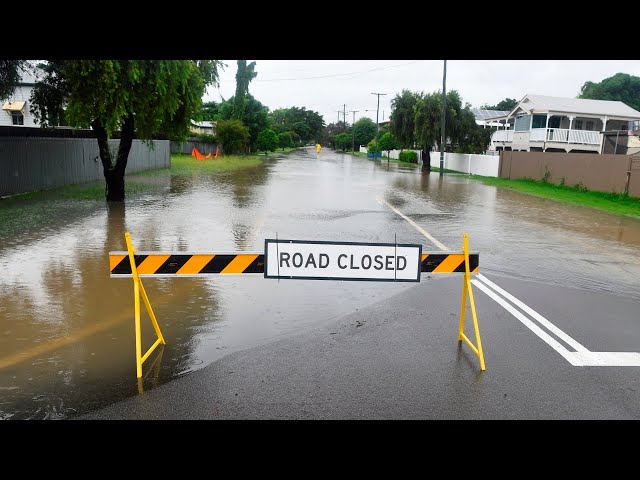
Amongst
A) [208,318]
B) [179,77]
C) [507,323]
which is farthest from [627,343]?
[179,77]

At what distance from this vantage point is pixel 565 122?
4322 cm

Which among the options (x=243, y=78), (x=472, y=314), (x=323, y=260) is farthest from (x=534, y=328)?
(x=243, y=78)

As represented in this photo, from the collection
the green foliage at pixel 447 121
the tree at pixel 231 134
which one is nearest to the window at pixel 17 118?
the tree at pixel 231 134

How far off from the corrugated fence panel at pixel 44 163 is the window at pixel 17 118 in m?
27.8

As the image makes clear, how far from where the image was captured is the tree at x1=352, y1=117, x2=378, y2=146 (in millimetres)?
127750

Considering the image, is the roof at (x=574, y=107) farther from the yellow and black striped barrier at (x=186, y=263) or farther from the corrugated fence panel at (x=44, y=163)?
the yellow and black striped barrier at (x=186, y=263)

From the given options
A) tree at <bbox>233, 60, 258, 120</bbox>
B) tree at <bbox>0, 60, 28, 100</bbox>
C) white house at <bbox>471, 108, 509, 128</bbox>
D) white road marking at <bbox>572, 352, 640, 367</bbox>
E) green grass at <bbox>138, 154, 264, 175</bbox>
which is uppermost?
tree at <bbox>233, 60, 258, 120</bbox>

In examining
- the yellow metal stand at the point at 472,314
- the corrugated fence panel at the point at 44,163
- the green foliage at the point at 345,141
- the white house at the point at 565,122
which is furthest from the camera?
the green foliage at the point at 345,141

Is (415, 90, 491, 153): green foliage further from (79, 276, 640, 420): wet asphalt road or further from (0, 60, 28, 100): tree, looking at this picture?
(79, 276, 640, 420): wet asphalt road

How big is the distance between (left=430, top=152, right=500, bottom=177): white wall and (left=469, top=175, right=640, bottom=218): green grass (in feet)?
20.2

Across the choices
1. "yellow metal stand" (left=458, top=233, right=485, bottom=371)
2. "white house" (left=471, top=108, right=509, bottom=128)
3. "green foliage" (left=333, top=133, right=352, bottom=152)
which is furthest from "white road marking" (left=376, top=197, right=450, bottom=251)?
"green foliage" (left=333, top=133, right=352, bottom=152)

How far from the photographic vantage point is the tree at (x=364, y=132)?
12775 centimetres
